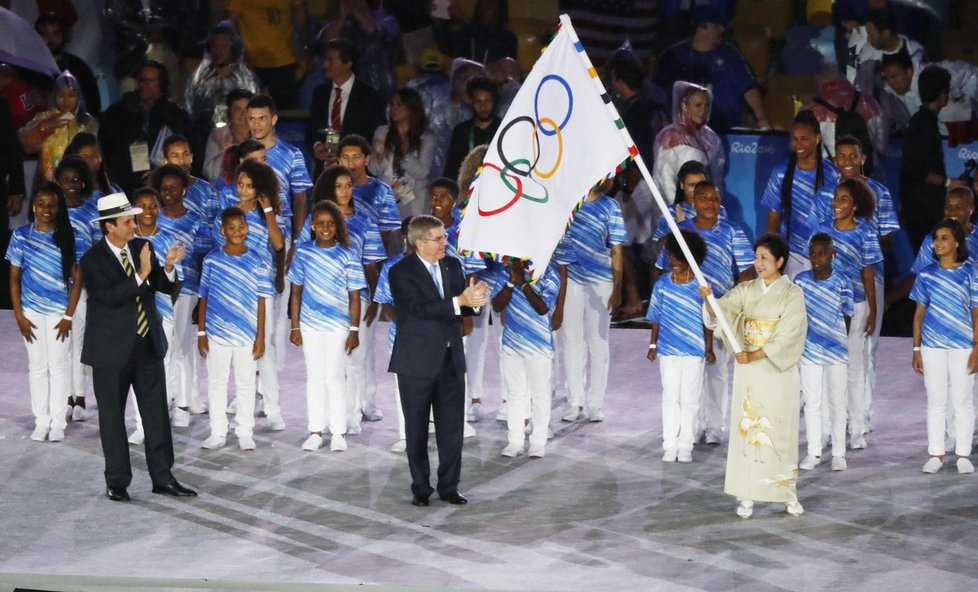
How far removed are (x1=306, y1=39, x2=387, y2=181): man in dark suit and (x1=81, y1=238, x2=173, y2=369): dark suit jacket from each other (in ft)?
15.7

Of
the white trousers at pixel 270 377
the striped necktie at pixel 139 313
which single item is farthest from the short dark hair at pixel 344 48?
the striped necktie at pixel 139 313

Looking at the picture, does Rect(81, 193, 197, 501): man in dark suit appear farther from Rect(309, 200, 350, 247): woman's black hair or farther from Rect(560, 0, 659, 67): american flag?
Rect(560, 0, 659, 67): american flag

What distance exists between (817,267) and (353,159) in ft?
9.97

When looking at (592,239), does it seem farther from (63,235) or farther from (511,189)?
(63,235)

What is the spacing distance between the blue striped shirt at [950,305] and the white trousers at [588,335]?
6.93 ft

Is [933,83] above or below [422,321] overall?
above

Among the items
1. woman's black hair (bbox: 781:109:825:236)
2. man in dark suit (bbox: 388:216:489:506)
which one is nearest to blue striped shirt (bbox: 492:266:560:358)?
man in dark suit (bbox: 388:216:489:506)

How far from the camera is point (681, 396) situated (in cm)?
1054

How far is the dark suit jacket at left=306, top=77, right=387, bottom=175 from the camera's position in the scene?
46.8 feet

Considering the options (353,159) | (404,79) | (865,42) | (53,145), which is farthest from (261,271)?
(865,42)

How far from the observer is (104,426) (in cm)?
954

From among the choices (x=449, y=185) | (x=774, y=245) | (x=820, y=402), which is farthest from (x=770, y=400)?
(x=449, y=185)

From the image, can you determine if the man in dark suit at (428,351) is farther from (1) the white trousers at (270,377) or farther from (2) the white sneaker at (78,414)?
(2) the white sneaker at (78,414)

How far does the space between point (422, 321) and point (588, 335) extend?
2339 mm
